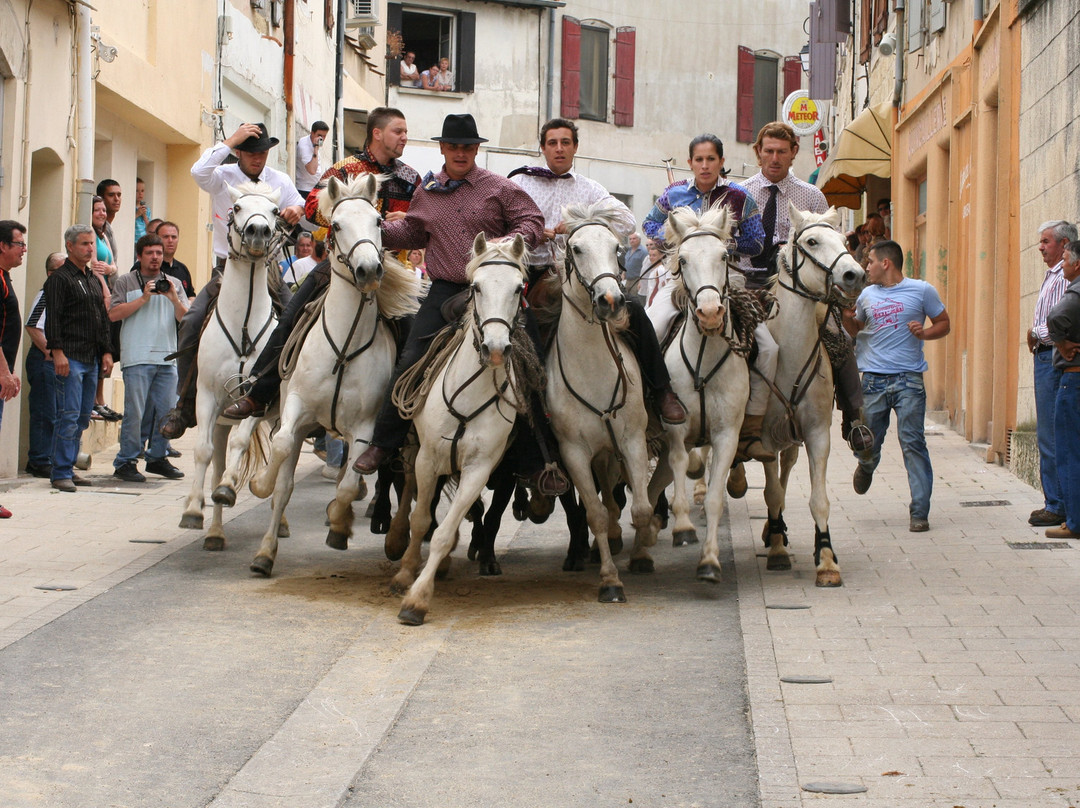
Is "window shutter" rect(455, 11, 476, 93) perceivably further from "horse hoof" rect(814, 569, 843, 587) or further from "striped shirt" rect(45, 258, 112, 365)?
"horse hoof" rect(814, 569, 843, 587)

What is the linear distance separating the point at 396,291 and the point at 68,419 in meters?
4.72

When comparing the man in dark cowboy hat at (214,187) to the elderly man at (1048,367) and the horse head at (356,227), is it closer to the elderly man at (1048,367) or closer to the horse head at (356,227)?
the horse head at (356,227)

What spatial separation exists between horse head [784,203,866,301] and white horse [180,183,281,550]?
317cm

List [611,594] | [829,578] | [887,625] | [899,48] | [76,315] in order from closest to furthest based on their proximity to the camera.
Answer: [887,625]
[611,594]
[829,578]
[76,315]
[899,48]

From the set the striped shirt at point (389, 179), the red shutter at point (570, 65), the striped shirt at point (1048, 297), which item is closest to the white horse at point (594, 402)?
the striped shirt at point (389, 179)

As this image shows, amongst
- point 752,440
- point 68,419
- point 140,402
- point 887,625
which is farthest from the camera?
point 140,402

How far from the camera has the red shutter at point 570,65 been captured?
112ft

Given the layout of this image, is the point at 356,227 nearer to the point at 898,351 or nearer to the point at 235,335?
the point at 235,335

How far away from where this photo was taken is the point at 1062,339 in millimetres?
9344

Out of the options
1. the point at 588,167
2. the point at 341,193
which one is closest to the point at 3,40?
the point at 341,193

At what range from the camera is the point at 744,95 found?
37.0 m

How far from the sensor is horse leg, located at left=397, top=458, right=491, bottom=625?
7.46 metres

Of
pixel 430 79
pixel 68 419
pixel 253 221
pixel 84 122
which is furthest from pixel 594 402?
pixel 430 79

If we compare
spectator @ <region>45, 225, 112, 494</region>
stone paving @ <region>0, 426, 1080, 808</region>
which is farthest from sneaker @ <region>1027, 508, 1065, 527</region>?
spectator @ <region>45, 225, 112, 494</region>
